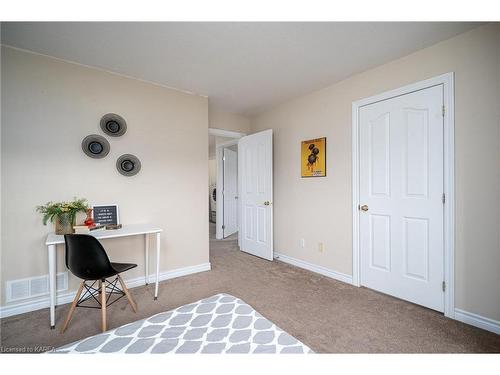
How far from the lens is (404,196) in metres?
2.32

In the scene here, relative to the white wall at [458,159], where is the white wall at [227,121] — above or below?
above

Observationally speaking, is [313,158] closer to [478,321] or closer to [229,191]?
[478,321]

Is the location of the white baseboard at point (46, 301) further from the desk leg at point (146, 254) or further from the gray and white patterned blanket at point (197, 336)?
the gray and white patterned blanket at point (197, 336)

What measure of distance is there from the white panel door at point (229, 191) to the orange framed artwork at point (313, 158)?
2.19 metres

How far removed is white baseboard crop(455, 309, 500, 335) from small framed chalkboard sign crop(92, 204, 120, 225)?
3325 mm

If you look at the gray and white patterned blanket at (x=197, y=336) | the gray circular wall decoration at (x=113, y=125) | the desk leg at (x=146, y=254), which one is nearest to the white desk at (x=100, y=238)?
the desk leg at (x=146, y=254)

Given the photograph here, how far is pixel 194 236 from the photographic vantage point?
3223 mm

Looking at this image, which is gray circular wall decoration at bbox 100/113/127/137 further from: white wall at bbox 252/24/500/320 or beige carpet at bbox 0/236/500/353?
white wall at bbox 252/24/500/320

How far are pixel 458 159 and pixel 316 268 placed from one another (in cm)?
195

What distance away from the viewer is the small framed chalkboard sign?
8.18 feet

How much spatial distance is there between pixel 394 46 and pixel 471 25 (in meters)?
0.51

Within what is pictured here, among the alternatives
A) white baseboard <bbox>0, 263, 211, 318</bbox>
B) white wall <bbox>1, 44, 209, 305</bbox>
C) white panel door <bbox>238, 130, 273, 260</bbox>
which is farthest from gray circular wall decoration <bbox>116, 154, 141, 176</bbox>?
white panel door <bbox>238, 130, 273, 260</bbox>

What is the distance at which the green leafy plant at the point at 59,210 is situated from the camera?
2.19 metres

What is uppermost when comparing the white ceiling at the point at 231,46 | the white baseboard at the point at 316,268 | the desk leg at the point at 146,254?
the white ceiling at the point at 231,46
